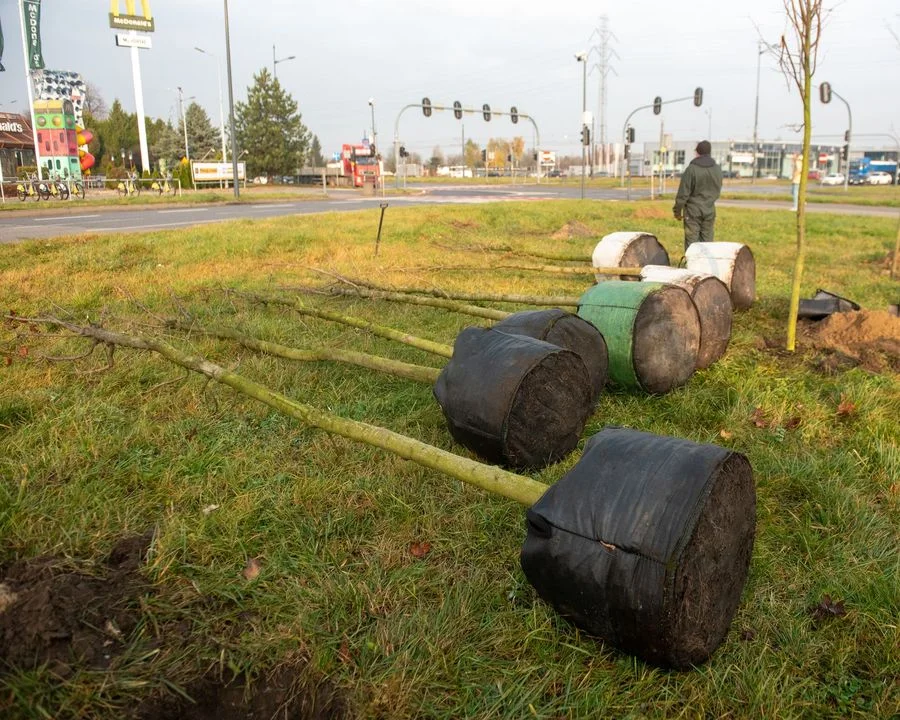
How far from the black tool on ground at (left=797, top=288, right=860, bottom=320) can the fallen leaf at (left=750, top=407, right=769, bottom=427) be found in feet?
9.72

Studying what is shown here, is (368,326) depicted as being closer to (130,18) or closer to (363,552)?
(363,552)

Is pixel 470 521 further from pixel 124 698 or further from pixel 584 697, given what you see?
pixel 124 698

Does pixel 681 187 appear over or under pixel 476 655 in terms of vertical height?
over

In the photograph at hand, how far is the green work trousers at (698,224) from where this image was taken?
400 inches

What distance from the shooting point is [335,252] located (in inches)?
462

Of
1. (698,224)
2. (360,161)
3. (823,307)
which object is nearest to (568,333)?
(823,307)

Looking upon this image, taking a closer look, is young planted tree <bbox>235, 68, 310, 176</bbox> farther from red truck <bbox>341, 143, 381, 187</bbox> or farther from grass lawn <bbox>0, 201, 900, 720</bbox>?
grass lawn <bbox>0, 201, 900, 720</bbox>

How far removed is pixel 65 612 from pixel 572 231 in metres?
15.1

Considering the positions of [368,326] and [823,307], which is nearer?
[368,326]

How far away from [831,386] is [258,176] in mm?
69284

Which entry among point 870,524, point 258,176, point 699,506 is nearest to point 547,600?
point 699,506

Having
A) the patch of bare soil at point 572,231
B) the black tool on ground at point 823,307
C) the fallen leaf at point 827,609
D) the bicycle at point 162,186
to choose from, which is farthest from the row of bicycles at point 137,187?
the fallen leaf at point 827,609

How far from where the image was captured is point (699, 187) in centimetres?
996

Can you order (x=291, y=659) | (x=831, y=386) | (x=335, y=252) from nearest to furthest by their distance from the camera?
(x=291, y=659) < (x=831, y=386) < (x=335, y=252)
